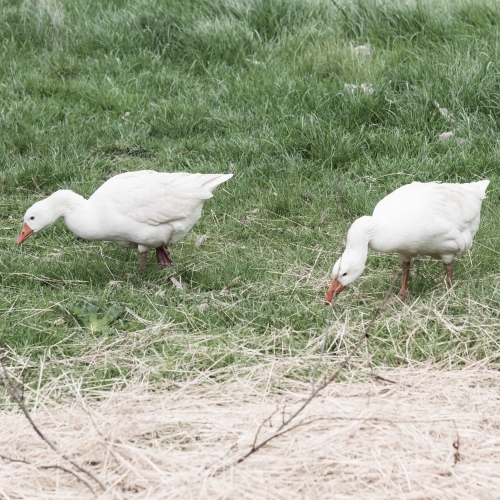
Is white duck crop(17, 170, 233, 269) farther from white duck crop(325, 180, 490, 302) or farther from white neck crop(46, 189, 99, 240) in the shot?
white duck crop(325, 180, 490, 302)

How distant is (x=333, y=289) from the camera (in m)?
5.35

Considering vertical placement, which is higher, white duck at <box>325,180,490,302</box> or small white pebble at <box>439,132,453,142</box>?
white duck at <box>325,180,490,302</box>

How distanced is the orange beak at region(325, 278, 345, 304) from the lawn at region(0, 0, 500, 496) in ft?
0.41

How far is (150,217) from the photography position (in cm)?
622

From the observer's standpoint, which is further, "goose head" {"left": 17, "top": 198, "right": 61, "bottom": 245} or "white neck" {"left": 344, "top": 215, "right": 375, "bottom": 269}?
"goose head" {"left": 17, "top": 198, "right": 61, "bottom": 245}

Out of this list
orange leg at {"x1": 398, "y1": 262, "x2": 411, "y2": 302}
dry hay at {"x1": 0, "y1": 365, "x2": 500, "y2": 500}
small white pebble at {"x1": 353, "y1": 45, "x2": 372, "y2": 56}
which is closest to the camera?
dry hay at {"x1": 0, "y1": 365, "x2": 500, "y2": 500}

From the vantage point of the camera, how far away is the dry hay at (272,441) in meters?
3.61

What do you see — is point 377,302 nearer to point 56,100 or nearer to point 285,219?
point 285,219

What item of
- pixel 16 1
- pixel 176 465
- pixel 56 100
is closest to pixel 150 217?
pixel 176 465

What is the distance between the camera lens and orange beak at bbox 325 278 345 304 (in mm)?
5344

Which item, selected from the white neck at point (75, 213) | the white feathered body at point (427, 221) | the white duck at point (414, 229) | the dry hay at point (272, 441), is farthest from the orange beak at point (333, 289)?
the white neck at point (75, 213)

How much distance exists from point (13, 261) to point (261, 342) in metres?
2.26

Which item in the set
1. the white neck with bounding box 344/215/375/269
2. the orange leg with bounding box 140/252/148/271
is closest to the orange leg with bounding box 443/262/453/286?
the white neck with bounding box 344/215/375/269

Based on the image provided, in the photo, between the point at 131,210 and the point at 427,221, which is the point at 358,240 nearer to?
the point at 427,221
